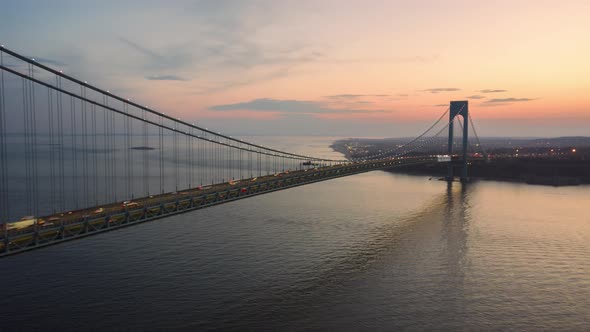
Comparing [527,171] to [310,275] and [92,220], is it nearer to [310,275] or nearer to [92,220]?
[310,275]

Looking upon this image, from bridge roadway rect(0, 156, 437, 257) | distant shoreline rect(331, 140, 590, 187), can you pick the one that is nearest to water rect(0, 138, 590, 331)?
bridge roadway rect(0, 156, 437, 257)

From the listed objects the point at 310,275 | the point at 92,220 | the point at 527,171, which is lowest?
the point at 310,275

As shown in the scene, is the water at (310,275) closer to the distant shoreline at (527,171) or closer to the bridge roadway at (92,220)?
the bridge roadway at (92,220)

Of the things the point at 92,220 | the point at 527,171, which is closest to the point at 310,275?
the point at 92,220

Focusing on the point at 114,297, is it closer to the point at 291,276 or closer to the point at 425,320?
the point at 291,276

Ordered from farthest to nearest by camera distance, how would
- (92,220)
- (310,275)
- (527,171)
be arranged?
(527,171) → (310,275) → (92,220)

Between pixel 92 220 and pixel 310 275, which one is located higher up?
pixel 92 220

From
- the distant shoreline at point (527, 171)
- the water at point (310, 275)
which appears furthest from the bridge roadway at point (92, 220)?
the distant shoreline at point (527, 171)

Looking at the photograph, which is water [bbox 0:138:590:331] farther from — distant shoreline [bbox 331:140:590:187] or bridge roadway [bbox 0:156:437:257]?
distant shoreline [bbox 331:140:590:187]

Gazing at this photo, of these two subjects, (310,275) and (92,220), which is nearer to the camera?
(92,220)
